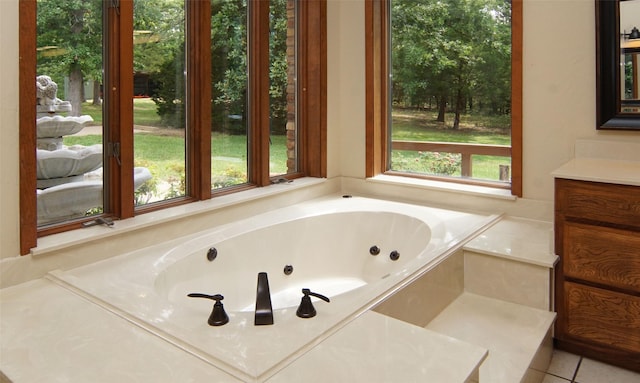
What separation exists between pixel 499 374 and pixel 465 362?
58 cm

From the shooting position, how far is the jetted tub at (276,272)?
1491mm

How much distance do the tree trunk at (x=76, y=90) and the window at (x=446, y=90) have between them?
2.00 metres

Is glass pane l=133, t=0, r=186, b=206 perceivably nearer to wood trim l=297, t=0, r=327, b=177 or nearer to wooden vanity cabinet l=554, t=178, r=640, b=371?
wood trim l=297, t=0, r=327, b=177

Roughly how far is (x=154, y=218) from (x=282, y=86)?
1471 millimetres

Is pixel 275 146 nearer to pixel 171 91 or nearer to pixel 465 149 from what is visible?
pixel 171 91

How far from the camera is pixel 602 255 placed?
2.18 metres

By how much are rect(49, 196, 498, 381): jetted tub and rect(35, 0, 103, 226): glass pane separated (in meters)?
0.36

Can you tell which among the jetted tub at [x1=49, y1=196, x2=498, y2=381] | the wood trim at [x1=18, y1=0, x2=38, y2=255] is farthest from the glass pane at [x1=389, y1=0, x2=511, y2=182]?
the wood trim at [x1=18, y1=0, x2=38, y2=255]

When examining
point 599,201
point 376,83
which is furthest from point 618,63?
point 376,83

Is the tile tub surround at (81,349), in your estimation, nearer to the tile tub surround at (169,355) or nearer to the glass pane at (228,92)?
the tile tub surround at (169,355)

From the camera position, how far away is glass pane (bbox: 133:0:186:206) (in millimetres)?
2551

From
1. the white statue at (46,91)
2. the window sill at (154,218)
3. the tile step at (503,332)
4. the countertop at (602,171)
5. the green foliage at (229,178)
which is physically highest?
the white statue at (46,91)

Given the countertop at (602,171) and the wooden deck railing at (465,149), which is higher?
the wooden deck railing at (465,149)

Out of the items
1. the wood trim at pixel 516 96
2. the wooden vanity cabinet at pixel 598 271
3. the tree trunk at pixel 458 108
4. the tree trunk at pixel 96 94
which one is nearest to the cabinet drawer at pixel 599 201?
the wooden vanity cabinet at pixel 598 271
